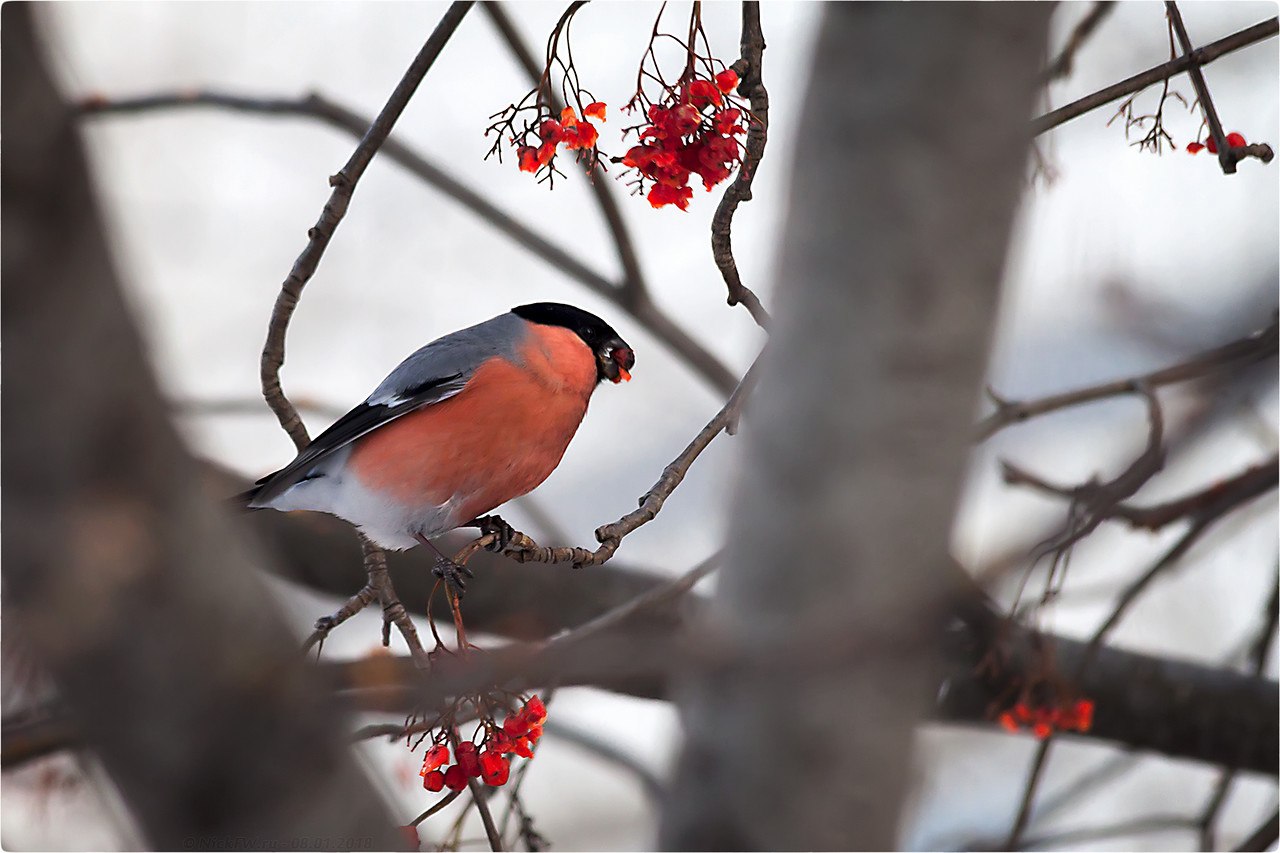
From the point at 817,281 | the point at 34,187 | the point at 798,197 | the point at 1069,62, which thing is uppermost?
the point at 1069,62

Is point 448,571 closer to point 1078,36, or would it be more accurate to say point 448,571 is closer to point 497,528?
point 497,528

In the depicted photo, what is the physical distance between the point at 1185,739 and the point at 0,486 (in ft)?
11.1

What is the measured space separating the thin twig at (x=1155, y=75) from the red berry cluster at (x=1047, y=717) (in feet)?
4.39

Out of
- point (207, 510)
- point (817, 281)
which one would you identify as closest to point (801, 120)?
point (817, 281)

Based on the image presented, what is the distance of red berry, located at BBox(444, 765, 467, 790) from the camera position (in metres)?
1.99

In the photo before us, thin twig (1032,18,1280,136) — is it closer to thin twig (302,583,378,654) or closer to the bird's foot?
the bird's foot

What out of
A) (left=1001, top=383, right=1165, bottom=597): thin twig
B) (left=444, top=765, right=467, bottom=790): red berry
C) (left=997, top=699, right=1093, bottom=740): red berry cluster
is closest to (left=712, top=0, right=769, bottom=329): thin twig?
(left=1001, top=383, right=1165, bottom=597): thin twig

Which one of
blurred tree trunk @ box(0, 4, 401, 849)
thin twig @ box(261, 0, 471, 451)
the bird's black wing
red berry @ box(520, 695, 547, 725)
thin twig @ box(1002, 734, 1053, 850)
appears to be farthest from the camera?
the bird's black wing

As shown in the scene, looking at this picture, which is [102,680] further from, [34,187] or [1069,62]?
[1069,62]

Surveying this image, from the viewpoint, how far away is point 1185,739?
3.38m

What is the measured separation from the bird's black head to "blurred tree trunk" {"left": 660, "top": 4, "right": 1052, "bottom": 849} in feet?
4.06

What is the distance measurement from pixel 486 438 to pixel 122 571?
1.69 meters

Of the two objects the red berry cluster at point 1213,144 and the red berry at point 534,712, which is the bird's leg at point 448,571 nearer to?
the red berry at point 534,712

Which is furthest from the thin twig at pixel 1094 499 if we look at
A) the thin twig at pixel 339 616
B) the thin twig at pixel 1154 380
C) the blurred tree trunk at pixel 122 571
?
the thin twig at pixel 339 616
